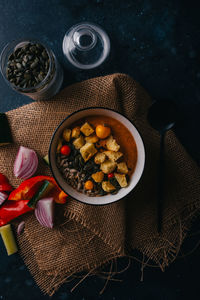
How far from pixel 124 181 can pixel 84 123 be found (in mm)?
492

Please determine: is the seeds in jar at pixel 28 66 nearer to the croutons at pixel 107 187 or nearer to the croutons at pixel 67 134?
the croutons at pixel 67 134

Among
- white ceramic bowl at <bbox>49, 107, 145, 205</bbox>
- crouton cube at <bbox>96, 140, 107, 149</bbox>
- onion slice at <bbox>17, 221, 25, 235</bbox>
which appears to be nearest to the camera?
white ceramic bowl at <bbox>49, 107, 145, 205</bbox>

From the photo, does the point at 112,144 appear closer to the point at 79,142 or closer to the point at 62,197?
the point at 79,142

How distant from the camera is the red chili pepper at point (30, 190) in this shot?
1.83m

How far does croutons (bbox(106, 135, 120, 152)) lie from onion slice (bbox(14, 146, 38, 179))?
0.53 meters

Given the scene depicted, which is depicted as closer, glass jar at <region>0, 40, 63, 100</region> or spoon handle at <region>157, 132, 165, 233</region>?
glass jar at <region>0, 40, 63, 100</region>

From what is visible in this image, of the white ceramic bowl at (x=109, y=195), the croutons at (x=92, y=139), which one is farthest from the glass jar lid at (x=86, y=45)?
the croutons at (x=92, y=139)

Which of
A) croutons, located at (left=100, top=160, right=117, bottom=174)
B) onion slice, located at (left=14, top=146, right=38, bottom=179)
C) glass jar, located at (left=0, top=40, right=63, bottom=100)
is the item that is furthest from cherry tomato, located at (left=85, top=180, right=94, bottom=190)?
glass jar, located at (left=0, top=40, right=63, bottom=100)

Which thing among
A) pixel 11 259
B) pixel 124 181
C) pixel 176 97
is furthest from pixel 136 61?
pixel 11 259

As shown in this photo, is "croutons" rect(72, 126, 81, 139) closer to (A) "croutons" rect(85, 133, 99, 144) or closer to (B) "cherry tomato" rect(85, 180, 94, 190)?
(A) "croutons" rect(85, 133, 99, 144)

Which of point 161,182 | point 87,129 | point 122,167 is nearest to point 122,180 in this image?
point 122,167

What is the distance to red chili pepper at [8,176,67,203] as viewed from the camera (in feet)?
6.01

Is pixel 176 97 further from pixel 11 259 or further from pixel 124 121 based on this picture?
pixel 11 259

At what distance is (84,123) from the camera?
6.06ft
